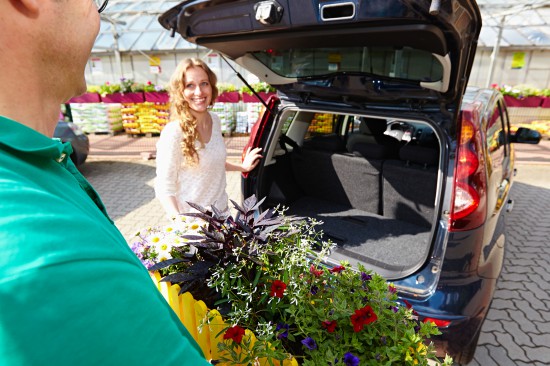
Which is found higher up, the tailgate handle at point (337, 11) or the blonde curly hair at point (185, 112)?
the tailgate handle at point (337, 11)

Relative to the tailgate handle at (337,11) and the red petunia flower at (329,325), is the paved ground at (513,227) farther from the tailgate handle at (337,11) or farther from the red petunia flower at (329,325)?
the tailgate handle at (337,11)

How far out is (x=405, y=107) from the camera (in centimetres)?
219

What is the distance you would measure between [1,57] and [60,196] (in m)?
0.24

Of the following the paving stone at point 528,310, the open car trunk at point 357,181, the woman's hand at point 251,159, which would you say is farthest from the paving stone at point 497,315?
the woman's hand at point 251,159

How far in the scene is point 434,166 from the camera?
2990 mm

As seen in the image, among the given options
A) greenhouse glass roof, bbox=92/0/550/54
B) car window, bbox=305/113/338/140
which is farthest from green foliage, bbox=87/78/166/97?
car window, bbox=305/113/338/140

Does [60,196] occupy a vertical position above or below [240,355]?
above

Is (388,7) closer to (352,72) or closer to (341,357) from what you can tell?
(352,72)

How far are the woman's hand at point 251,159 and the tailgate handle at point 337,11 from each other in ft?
5.09

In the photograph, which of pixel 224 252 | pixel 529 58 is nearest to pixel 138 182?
pixel 224 252

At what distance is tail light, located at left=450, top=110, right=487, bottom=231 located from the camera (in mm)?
1818

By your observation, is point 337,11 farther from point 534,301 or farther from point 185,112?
point 534,301

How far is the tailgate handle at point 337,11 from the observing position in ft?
4.50

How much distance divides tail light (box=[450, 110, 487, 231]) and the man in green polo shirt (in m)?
1.76
